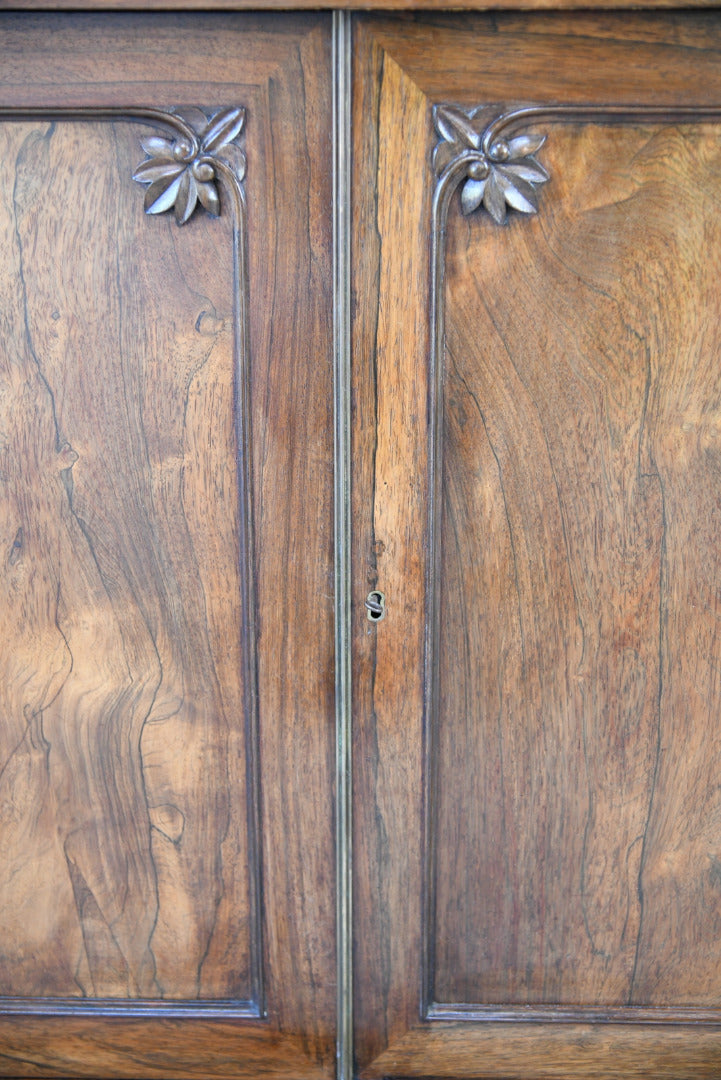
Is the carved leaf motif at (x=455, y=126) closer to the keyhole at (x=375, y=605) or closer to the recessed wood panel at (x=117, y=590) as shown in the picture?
the recessed wood panel at (x=117, y=590)

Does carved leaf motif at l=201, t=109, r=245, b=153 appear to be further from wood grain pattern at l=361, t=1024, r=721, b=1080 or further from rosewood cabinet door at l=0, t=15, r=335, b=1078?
wood grain pattern at l=361, t=1024, r=721, b=1080

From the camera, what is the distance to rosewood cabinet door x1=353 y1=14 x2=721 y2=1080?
900mm

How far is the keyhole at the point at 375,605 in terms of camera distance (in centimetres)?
100

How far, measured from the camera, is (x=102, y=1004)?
3.60ft

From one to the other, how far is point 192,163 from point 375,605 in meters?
0.53

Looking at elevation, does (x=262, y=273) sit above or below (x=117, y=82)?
below

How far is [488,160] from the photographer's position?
2.97 ft

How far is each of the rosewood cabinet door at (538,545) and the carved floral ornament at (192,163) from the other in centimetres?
14

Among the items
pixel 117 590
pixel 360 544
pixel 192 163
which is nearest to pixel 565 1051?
pixel 360 544

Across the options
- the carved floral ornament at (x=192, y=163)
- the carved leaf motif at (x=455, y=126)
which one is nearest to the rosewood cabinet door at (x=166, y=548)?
the carved floral ornament at (x=192, y=163)

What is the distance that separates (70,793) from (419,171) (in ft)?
2.78

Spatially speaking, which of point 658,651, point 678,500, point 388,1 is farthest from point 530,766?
point 388,1

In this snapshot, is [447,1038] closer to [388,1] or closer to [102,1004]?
[102,1004]

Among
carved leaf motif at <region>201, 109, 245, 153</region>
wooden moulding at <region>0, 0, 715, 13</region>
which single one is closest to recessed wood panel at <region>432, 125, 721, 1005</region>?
wooden moulding at <region>0, 0, 715, 13</region>
